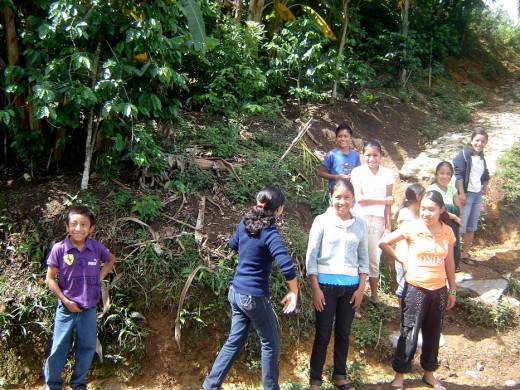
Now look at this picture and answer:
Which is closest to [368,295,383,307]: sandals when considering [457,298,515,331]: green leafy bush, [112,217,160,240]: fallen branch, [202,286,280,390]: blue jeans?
[457,298,515,331]: green leafy bush

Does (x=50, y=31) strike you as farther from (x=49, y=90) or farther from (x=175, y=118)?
(x=175, y=118)

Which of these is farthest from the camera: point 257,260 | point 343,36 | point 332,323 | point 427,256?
point 343,36

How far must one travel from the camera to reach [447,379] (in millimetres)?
4250

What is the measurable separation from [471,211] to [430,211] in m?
2.35

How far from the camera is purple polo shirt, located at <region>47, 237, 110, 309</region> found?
133 inches

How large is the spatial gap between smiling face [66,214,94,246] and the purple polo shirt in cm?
7

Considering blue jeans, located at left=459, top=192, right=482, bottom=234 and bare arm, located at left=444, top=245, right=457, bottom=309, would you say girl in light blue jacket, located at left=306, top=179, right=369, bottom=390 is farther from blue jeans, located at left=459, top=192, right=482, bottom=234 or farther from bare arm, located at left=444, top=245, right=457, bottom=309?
blue jeans, located at left=459, top=192, right=482, bottom=234

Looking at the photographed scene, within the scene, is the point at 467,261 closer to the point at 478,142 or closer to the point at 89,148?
the point at 478,142

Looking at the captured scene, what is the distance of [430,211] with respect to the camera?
3654 millimetres

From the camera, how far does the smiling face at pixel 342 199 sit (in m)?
3.48

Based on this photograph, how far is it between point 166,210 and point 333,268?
2103mm

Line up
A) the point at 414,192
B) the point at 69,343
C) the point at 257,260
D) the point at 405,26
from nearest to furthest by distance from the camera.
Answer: the point at 257,260 < the point at 69,343 < the point at 414,192 < the point at 405,26

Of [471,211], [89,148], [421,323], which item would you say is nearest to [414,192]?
[421,323]

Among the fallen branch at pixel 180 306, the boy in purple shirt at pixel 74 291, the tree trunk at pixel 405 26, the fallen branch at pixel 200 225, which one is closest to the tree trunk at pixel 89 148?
the fallen branch at pixel 200 225
